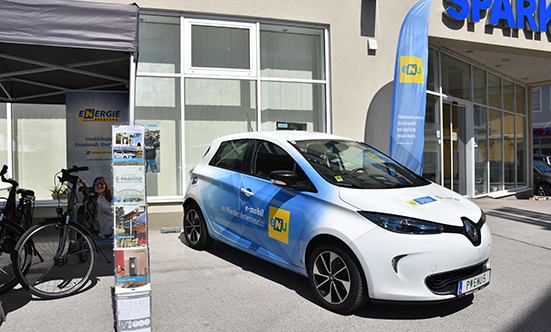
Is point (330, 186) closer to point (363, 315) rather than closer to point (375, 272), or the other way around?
point (375, 272)

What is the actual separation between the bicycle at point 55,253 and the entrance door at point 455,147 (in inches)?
368

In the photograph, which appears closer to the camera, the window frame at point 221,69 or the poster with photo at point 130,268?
the poster with photo at point 130,268

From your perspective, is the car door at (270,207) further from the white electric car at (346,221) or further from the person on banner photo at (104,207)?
the person on banner photo at (104,207)

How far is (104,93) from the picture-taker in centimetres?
589

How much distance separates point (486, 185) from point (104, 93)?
11720 mm

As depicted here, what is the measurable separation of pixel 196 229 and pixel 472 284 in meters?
3.52

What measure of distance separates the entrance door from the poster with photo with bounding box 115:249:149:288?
9538mm

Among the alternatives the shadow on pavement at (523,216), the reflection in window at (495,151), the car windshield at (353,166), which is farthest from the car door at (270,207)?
the reflection in window at (495,151)

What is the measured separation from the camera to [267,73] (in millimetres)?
8500

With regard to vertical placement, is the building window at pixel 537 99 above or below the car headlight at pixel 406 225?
above

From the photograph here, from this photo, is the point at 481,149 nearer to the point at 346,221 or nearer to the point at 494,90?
the point at 494,90

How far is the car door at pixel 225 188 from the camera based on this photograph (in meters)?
4.79

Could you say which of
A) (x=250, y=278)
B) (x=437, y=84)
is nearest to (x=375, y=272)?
(x=250, y=278)

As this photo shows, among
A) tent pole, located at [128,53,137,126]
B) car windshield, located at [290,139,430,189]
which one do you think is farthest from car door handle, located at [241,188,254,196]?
tent pole, located at [128,53,137,126]
